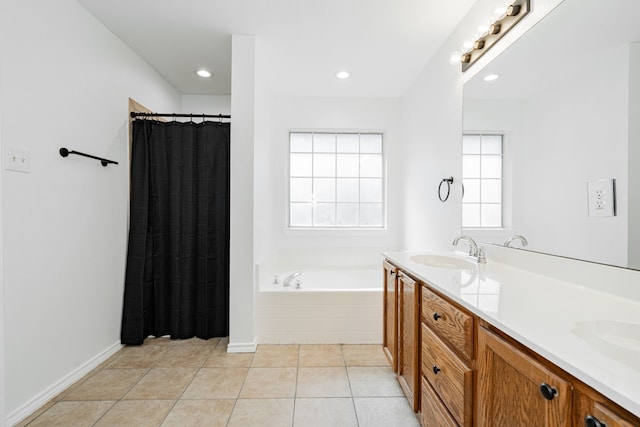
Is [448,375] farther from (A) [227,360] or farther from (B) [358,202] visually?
(B) [358,202]

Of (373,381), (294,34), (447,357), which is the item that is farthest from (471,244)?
(294,34)

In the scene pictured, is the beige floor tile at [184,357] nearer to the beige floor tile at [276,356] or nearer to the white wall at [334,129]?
the beige floor tile at [276,356]

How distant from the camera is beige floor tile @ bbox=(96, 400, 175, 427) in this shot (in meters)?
1.60

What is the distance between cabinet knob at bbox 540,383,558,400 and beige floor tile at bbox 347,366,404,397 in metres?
1.34

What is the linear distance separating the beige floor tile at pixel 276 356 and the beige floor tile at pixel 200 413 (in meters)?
0.45

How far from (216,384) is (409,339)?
1299 mm

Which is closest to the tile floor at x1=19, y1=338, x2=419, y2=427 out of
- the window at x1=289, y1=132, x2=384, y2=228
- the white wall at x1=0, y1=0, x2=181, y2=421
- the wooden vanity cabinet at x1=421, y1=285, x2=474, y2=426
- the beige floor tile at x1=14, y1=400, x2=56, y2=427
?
the beige floor tile at x1=14, y1=400, x2=56, y2=427

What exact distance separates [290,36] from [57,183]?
192 cm

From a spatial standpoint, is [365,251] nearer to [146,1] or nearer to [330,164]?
[330,164]

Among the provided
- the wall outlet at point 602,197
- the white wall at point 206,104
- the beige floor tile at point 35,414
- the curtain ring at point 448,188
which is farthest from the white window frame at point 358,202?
the wall outlet at point 602,197

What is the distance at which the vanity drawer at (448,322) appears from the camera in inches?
41.1

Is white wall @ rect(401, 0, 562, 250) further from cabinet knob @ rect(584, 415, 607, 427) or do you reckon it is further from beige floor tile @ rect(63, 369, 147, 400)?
beige floor tile @ rect(63, 369, 147, 400)

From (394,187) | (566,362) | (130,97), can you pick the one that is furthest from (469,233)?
(130,97)

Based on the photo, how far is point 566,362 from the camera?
0.61m
